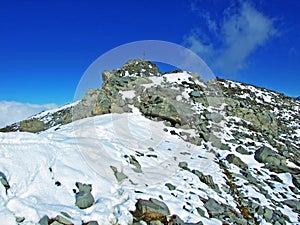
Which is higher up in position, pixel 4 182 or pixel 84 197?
pixel 84 197

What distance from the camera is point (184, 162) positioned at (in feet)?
50.9

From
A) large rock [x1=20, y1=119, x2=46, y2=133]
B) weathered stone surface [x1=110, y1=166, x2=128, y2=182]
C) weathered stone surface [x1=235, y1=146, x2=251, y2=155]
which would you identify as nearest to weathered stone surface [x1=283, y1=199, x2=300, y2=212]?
weathered stone surface [x1=235, y1=146, x2=251, y2=155]

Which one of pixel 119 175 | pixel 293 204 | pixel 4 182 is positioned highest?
pixel 293 204

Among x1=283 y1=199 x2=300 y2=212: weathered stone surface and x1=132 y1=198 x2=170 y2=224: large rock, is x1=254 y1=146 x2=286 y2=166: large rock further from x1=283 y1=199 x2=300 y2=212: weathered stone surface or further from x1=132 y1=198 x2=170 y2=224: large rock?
x1=132 y1=198 x2=170 y2=224: large rock

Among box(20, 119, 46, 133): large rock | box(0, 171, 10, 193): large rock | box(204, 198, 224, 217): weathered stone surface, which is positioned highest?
box(20, 119, 46, 133): large rock

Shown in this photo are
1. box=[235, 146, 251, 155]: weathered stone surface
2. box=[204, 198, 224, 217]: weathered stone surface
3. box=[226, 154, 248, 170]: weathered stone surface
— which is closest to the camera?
box=[204, 198, 224, 217]: weathered stone surface

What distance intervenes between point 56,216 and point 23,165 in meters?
2.75

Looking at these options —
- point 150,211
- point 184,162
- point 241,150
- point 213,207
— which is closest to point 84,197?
point 150,211

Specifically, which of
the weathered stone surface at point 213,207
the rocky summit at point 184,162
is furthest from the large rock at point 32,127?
the weathered stone surface at point 213,207

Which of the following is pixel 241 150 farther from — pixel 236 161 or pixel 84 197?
pixel 84 197

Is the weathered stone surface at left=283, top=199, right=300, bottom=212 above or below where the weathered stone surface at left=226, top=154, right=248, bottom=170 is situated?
below

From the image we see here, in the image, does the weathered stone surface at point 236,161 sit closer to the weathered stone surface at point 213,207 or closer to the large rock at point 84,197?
the weathered stone surface at point 213,207

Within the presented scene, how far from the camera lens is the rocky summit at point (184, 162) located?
9875 mm

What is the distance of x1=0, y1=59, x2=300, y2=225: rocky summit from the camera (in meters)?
9.88
